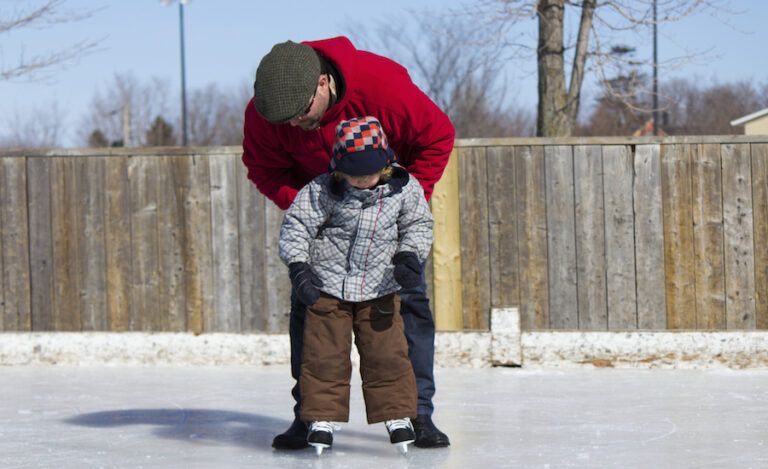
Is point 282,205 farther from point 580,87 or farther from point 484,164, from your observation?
point 580,87

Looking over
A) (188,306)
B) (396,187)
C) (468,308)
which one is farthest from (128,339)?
(396,187)

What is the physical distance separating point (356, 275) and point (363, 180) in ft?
0.90

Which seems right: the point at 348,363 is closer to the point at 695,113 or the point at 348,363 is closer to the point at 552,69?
the point at 552,69

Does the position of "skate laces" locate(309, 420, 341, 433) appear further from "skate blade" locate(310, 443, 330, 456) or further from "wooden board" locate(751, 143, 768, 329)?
"wooden board" locate(751, 143, 768, 329)

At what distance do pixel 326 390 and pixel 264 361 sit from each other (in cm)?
273

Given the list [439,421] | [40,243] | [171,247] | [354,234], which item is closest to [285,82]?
[354,234]

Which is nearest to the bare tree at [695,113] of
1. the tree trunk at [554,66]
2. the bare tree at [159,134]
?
the bare tree at [159,134]

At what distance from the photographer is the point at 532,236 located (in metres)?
5.60

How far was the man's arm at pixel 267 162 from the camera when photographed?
320 centimetres

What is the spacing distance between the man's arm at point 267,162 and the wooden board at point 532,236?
2.47 meters

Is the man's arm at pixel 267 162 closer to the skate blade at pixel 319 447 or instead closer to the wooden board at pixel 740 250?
the skate blade at pixel 319 447

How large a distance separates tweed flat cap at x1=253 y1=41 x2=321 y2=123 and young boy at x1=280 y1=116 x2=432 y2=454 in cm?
17

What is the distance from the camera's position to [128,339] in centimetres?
577

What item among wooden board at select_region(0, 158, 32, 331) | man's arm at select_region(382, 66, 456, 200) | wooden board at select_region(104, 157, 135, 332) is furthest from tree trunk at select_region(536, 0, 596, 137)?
man's arm at select_region(382, 66, 456, 200)
